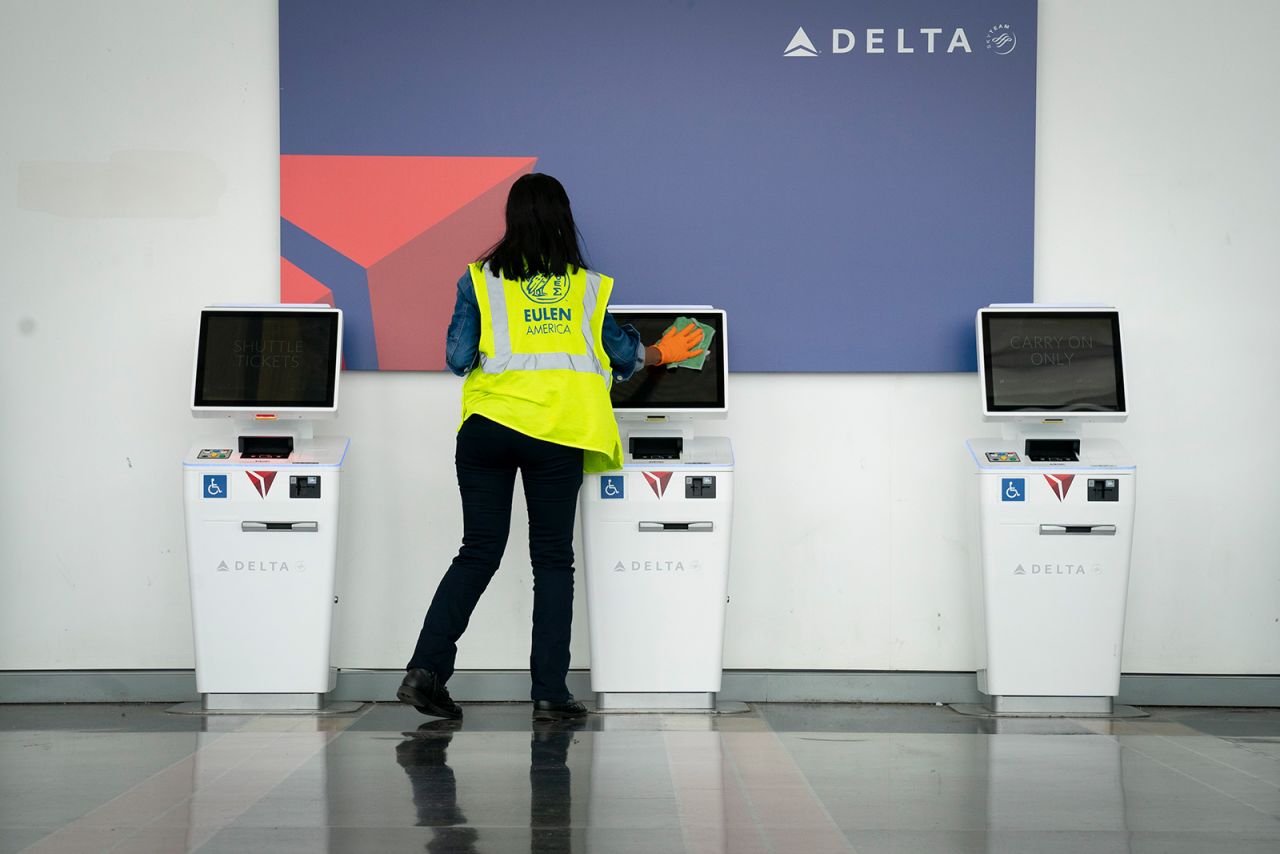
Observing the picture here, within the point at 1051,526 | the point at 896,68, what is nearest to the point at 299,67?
the point at 896,68

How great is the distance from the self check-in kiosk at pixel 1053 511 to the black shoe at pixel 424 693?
1785 millimetres

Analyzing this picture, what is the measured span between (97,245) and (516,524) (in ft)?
5.79

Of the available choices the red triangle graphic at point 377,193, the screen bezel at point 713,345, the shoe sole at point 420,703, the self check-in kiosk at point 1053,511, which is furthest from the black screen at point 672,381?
the shoe sole at point 420,703

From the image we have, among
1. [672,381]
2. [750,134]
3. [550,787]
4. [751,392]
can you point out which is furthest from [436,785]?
[750,134]

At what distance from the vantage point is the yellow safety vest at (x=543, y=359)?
400 centimetres

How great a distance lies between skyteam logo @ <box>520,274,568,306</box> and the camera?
13.3 feet

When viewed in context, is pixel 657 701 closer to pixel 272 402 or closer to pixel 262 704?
pixel 262 704

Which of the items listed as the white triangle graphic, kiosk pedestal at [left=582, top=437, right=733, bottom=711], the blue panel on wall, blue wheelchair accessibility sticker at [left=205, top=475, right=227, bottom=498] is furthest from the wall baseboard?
the white triangle graphic

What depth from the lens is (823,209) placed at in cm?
467

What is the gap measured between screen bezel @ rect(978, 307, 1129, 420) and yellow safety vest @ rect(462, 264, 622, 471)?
49.6 inches

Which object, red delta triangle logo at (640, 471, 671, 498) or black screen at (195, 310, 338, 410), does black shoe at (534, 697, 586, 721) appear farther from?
black screen at (195, 310, 338, 410)

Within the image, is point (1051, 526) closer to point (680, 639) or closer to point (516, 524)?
point (680, 639)

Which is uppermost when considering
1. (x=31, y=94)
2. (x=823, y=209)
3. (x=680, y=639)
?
(x=31, y=94)

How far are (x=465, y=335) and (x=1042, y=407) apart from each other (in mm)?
1875
